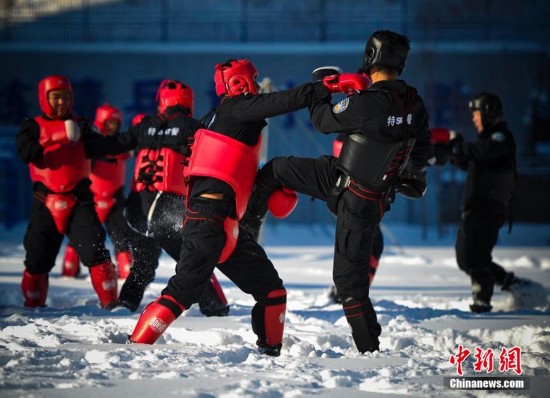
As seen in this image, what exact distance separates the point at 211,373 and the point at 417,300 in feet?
13.6

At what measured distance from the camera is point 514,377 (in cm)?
436

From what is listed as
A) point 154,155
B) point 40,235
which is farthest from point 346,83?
point 40,235

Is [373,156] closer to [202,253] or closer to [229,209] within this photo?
[229,209]

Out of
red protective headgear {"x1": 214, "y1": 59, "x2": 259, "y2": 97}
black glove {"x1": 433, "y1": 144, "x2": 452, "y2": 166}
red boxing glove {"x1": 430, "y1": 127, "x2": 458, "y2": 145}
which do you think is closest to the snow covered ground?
black glove {"x1": 433, "y1": 144, "x2": 452, "y2": 166}

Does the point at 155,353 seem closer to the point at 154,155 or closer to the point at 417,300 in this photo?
the point at 154,155

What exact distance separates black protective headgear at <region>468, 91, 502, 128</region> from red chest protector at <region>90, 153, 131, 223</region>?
12.1ft

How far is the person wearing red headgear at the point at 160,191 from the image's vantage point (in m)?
6.39

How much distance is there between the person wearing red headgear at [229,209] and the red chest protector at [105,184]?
13.9 feet

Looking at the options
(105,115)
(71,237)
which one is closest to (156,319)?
(71,237)

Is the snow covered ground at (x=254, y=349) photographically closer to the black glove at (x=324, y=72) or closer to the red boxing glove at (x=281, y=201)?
the red boxing glove at (x=281, y=201)

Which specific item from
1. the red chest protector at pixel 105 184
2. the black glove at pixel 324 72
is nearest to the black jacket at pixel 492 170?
the black glove at pixel 324 72

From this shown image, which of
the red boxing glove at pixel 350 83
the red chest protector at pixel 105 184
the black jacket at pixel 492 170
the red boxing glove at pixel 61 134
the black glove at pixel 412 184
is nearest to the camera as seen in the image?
the red boxing glove at pixel 350 83

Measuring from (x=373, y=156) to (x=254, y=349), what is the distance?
50.8 inches

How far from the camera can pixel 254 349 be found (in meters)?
4.99
